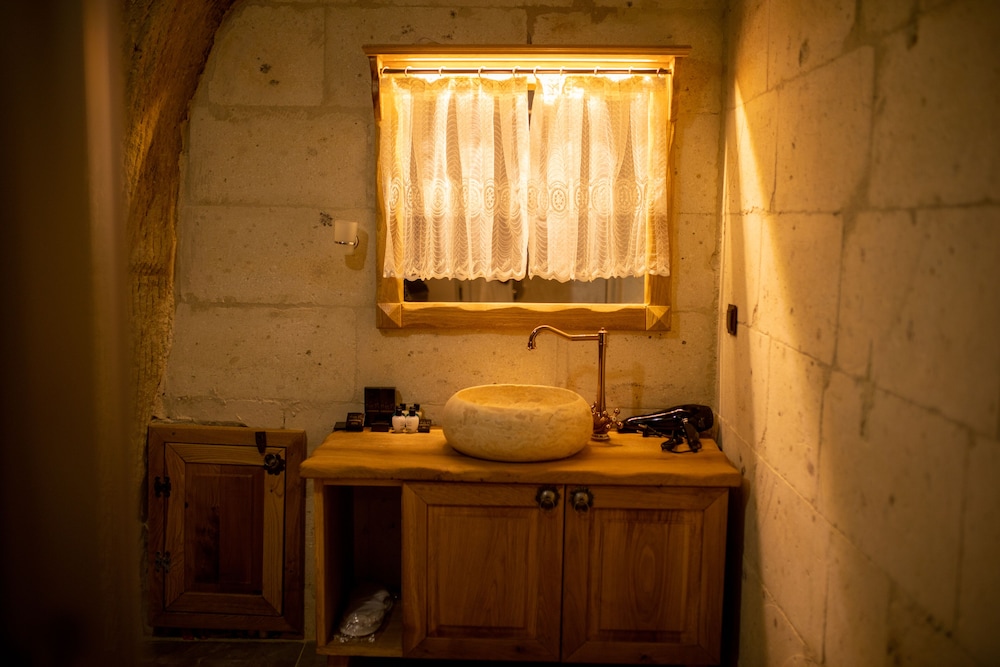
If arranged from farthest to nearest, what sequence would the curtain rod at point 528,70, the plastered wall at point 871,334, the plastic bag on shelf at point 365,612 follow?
1. the curtain rod at point 528,70
2. the plastic bag on shelf at point 365,612
3. the plastered wall at point 871,334

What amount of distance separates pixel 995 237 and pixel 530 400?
66.9 inches

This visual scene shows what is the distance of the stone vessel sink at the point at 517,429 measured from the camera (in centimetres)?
230

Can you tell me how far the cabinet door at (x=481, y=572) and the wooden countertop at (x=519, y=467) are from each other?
47mm

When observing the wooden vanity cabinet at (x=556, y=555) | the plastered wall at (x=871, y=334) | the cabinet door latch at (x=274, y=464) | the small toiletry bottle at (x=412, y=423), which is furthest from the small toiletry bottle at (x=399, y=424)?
the plastered wall at (x=871, y=334)

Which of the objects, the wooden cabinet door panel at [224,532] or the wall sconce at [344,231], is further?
the wooden cabinet door panel at [224,532]

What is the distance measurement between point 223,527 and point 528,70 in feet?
6.41

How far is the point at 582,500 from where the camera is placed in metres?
2.29

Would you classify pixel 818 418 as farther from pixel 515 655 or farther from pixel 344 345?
pixel 344 345

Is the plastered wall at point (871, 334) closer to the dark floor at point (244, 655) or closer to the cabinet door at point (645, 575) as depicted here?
the cabinet door at point (645, 575)

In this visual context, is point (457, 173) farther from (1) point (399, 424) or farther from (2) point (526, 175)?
(1) point (399, 424)

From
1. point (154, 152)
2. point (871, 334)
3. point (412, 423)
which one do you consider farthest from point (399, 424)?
point (871, 334)

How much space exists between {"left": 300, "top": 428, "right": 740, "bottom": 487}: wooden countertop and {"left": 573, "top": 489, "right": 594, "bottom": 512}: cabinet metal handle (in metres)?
0.03

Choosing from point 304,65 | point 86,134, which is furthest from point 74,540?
point 304,65

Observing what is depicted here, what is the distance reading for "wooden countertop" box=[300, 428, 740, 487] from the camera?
2.29 m
